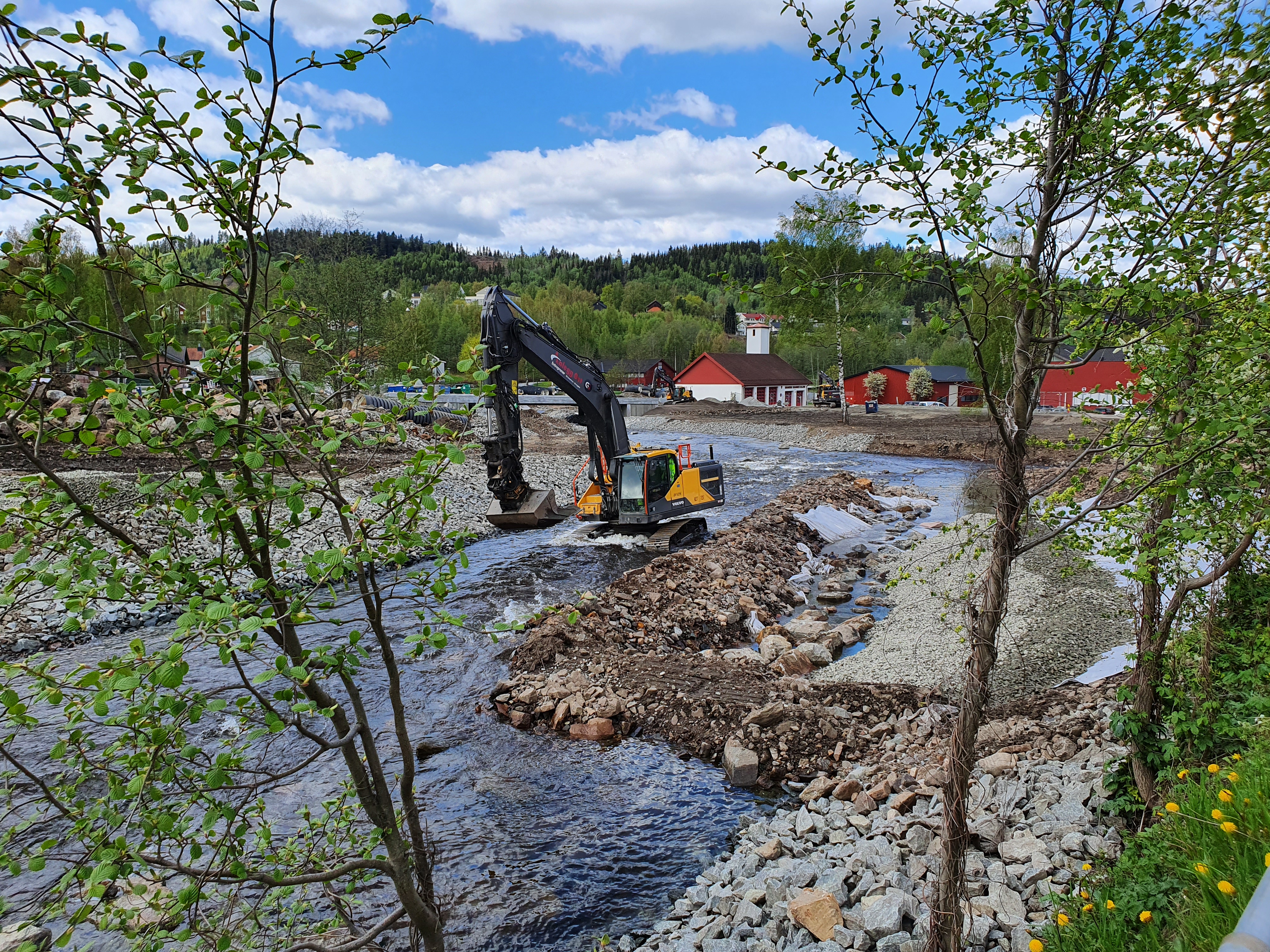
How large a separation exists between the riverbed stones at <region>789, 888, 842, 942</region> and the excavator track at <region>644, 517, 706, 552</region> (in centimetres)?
1152

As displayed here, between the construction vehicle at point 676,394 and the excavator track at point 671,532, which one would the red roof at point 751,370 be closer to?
the construction vehicle at point 676,394

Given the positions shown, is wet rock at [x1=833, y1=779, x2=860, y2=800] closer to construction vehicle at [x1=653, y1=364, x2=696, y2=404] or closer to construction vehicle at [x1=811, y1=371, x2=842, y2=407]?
construction vehicle at [x1=811, y1=371, x2=842, y2=407]

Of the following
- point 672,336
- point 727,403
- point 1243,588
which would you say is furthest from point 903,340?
point 1243,588

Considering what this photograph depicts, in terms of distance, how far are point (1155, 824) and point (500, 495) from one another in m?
12.4

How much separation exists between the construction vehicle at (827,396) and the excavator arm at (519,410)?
39.3 metres

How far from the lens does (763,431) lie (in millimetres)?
45844

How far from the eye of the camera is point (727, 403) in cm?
5875

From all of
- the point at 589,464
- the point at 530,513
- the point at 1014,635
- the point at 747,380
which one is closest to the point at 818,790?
the point at 1014,635

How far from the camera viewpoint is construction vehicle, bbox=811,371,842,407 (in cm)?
5822

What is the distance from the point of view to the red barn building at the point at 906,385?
62.0m

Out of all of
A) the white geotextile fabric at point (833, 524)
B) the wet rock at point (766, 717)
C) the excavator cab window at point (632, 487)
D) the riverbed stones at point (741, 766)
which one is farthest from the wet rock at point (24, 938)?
the white geotextile fabric at point (833, 524)

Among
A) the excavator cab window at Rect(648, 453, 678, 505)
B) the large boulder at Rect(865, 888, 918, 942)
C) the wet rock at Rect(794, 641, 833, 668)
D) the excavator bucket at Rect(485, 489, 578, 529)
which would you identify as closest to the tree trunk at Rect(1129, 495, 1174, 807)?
the large boulder at Rect(865, 888, 918, 942)

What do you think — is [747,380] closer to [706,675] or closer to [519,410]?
Answer: [519,410]

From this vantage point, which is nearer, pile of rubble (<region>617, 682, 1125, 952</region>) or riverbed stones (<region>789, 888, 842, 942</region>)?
pile of rubble (<region>617, 682, 1125, 952</region>)
